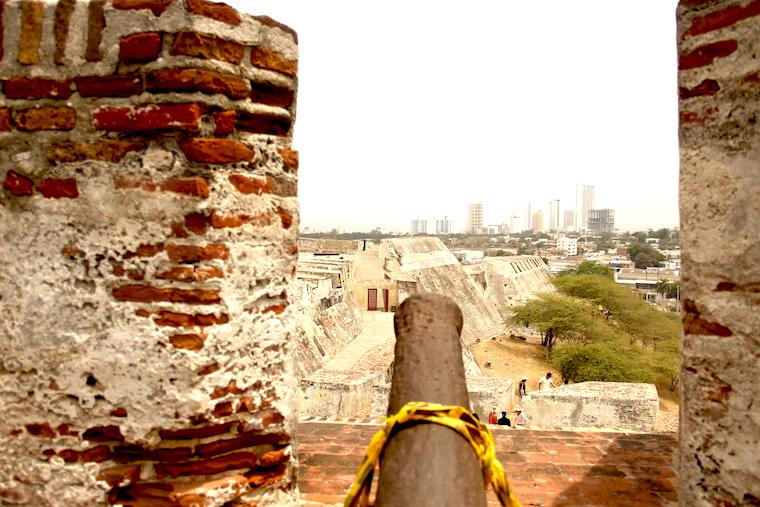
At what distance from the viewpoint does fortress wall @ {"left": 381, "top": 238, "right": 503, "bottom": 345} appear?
31797 millimetres

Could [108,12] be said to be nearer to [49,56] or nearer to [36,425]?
[49,56]

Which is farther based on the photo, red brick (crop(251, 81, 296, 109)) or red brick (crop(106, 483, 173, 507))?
red brick (crop(251, 81, 296, 109))

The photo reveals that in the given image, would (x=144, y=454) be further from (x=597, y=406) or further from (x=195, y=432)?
(x=597, y=406)

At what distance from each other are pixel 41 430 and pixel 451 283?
3332 centimetres

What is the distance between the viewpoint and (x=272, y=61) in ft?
7.75

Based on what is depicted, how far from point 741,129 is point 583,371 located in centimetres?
2051

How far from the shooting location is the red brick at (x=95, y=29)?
2154 millimetres

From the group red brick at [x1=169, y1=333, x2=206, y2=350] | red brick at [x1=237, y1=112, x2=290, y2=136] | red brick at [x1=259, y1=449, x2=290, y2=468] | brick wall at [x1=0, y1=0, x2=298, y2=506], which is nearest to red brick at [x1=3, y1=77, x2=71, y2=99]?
brick wall at [x1=0, y1=0, x2=298, y2=506]

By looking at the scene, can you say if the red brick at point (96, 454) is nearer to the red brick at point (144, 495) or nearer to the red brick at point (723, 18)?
the red brick at point (144, 495)

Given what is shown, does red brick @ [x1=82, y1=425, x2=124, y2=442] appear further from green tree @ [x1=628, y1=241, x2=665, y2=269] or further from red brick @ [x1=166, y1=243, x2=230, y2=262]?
green tree @ [x1=628, y1=241, x2=665, y2=269]

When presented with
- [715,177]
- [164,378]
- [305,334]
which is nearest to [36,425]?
[164,378]

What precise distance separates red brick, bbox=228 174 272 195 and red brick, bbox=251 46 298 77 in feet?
1.59

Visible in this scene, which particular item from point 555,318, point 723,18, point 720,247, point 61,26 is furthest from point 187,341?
point 555,318

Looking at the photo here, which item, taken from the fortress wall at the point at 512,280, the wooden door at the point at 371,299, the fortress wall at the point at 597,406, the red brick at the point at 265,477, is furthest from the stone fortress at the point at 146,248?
the fortress wall at the point at 512,280
